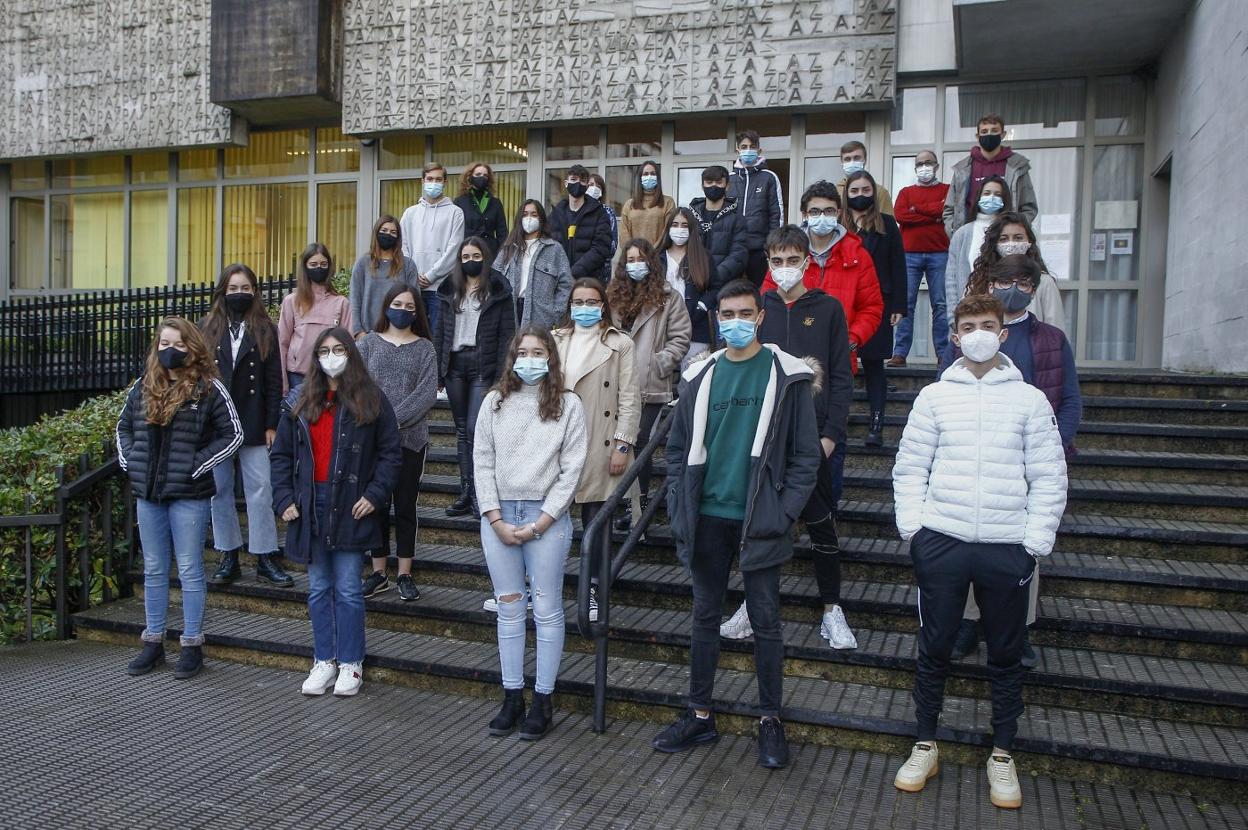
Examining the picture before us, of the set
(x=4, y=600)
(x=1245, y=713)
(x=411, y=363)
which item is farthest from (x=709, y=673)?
(x=4, y=600)

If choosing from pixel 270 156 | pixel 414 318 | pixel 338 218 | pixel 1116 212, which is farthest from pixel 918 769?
pixel 270 156

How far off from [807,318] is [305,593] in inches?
139

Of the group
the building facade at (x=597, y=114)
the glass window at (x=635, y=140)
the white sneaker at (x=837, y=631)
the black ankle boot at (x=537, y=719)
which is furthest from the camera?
the glass window at (x=635, y=140)

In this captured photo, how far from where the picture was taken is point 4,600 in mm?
6254

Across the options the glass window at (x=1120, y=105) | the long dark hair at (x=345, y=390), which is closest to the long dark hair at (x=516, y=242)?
the long dark hair at (x=345, y=390)

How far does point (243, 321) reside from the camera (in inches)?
253

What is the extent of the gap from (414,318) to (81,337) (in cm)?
949

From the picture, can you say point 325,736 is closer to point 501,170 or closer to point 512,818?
point 512,818

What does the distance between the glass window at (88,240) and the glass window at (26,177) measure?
20.4 inches

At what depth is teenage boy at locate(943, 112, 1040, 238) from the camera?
816cm

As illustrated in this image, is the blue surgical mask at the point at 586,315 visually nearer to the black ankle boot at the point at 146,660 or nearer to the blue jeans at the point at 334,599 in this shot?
the blue jeans at the point at 334,599

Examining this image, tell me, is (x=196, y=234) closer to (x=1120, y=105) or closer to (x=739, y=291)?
(x=1120, y=105)

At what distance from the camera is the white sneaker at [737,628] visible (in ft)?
16.9

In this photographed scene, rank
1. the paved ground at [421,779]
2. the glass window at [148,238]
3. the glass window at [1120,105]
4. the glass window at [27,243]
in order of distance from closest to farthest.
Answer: the paved ground at [421,779] < the glass window at [1120,105] < the glass window at [148,238] < the glass window at [27,243]
